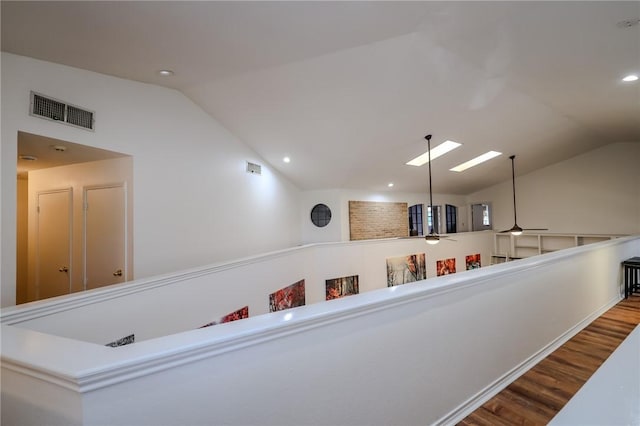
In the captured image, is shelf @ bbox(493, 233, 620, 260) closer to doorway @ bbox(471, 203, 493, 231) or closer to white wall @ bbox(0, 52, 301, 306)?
doorway @ bbox(471, 203, 493, 231)

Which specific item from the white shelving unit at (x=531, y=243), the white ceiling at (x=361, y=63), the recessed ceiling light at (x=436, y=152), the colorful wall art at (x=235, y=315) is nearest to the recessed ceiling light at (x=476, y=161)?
the white ceiling at (x=361, y=63)

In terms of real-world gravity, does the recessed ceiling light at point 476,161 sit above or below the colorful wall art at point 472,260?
above

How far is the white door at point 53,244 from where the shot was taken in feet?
12.5

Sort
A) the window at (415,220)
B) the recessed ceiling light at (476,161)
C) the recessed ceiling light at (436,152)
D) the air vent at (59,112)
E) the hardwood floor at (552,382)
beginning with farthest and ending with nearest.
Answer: the window at (415,220), the recessed ceiling light at (476,161), the recessed ceiling light at (436,152), the air vent at (59,112), the hardwood floor at (552,382)

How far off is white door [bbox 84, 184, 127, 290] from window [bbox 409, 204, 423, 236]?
8.35m

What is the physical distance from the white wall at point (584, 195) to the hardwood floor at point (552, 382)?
20.9 ft

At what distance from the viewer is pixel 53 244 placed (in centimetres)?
388

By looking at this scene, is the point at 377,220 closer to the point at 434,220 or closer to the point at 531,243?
the point at 434,220

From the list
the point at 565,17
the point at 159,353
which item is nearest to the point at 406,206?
the point at 565,17

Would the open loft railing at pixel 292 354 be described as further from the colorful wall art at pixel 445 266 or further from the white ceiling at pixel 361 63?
the colorful wall art at pixel 445 266

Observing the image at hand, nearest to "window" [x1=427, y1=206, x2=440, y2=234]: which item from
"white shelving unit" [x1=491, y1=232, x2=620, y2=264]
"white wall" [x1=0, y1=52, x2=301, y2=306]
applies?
"white shelving unit" [x1=491, y1=232, x2=620, y2=264]

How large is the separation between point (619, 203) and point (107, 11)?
39.4ft

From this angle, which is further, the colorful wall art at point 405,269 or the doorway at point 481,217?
the doorway at point 481,217

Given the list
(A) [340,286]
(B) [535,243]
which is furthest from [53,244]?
(B) [535,243]
